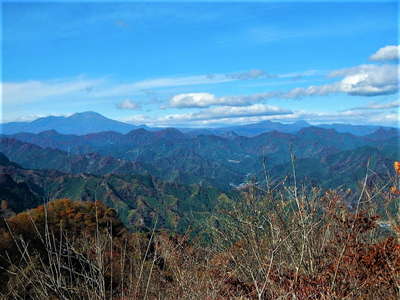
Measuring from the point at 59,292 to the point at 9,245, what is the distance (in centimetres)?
3869

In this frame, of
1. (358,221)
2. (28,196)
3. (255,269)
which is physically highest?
(358,221)

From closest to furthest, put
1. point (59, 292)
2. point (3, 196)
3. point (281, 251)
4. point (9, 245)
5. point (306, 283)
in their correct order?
point (59, 292) < point (306, 283) < point (281, 251) < point (9, 245) < point (3, 196)

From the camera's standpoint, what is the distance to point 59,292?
4996 millimetres

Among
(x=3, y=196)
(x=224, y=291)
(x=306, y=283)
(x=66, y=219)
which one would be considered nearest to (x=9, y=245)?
(x=66, y=219)

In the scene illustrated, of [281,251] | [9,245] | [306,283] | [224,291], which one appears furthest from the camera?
[9,245]

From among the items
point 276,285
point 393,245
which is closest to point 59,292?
point 276,285

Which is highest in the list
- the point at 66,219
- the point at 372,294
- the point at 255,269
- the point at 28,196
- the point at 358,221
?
the point at 358,221

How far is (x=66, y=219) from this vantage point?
204ft

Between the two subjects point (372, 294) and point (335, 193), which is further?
point (335, 193)

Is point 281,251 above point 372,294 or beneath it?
above

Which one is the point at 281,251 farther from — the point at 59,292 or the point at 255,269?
the point at 59,292

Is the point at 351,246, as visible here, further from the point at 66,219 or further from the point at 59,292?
the point at 66,219

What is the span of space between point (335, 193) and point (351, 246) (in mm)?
1658

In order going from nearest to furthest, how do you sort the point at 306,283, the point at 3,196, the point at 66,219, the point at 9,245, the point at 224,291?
the point at 306,283 → the point at 224,291 → the point at 9,245 → the point at 66,219 → the point at 3,196
